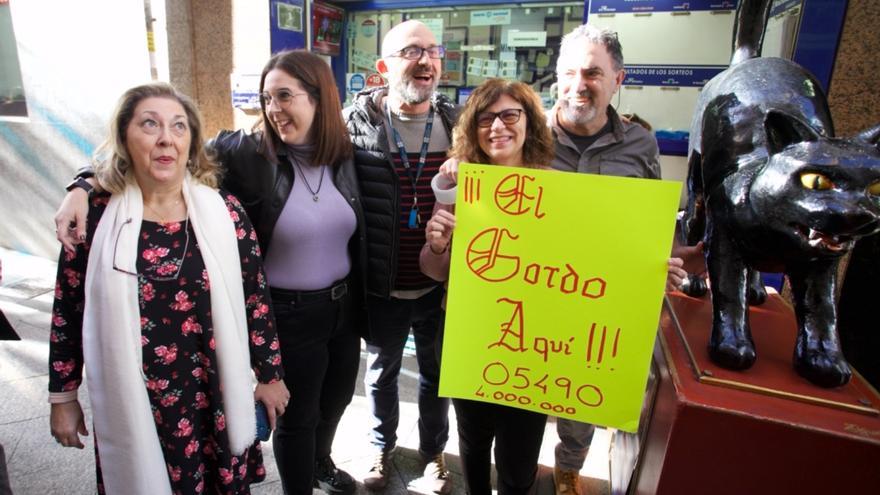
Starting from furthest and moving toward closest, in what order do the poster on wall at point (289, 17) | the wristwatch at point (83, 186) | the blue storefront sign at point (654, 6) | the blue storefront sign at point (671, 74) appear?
1. the poster on wall at point (289, 17)
2. the blue storefront sign at point (671, 74)
3. the blue storefront sign at point (654, 6)
4. the wristwatch at point (83, 186)

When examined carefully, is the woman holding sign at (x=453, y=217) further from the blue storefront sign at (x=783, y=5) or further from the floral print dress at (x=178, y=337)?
the blue storefront sign at (x=783, y=5)

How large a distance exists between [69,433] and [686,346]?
6.63 feet

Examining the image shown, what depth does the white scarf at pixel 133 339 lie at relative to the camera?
55.3 inches

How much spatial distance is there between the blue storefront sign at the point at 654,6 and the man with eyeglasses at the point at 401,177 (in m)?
1.89

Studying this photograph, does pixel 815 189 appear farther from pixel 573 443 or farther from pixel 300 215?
pixel 573 443

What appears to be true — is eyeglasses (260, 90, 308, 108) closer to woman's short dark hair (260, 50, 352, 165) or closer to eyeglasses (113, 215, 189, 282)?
woman's short dark hair (260, 50, 352, 165)

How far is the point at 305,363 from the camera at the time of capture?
1.90 m

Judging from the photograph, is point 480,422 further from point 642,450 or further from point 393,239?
point 393,239

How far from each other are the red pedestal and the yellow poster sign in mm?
141

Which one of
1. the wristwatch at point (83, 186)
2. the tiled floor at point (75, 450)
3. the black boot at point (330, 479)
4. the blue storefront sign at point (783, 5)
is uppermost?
the blue storefront sign at point (783, 5)

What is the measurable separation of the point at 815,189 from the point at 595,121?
1100 millimetres

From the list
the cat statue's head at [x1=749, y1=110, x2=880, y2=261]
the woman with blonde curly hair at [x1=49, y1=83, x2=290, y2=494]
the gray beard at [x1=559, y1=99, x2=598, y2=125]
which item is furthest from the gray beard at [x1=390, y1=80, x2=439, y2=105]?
the cat statue's head at [x1=749, y1=110, x2=880, y2=261]

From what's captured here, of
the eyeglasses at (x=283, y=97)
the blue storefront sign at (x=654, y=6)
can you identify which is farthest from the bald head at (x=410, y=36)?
the blue storefront sign at (x=654, y=6)

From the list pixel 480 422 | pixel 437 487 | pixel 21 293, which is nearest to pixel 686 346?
pixel 480 422
